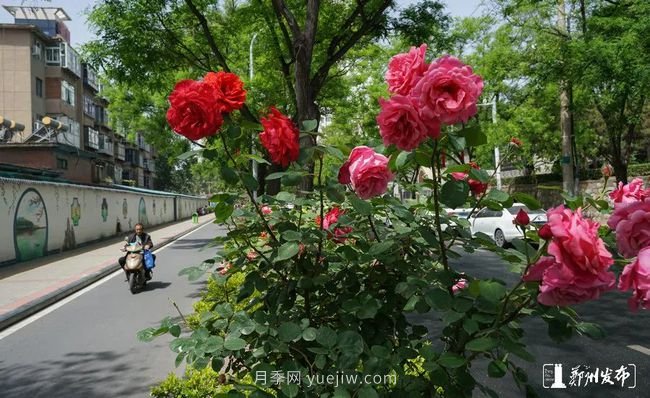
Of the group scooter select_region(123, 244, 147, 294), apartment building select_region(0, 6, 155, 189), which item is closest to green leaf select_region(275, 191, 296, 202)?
scooter select_region(123, 244, 147, 294)

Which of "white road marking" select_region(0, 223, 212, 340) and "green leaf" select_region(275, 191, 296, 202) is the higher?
"green leaf" select_region(275, 191, 296, 202)

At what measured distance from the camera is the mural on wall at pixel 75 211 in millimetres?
20500

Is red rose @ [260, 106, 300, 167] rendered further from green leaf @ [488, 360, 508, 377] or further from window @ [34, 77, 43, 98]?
window @ [34, 77, 43, 98]

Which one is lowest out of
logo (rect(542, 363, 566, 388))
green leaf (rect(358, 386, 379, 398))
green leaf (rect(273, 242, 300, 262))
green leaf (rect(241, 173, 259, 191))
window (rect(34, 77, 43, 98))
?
logo (rect(542, 363, 566, 388))

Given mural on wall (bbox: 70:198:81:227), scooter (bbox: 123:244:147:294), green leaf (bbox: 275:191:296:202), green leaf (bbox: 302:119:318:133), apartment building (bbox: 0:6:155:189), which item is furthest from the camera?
apartment building (bbox: 0:6:155:189)

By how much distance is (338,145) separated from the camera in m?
2.10

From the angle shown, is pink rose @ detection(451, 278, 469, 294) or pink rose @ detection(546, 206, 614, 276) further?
pink rose @ detection(451, 278, 469, 294)

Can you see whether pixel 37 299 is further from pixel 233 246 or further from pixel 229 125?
pixel 229 125

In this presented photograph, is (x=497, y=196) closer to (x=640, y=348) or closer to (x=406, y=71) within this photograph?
(x=406, y=71)

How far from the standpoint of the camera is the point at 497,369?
5.53 ft

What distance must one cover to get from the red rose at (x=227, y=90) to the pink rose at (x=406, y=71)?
1.83ft

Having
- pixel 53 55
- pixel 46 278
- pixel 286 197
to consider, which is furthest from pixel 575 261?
pixel 53 55

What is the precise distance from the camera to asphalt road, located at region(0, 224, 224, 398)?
4.93 metres

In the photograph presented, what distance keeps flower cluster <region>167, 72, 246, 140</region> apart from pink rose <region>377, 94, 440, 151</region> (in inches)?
24.2
